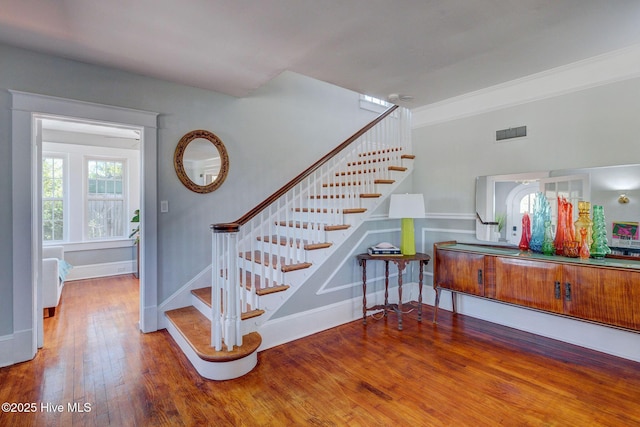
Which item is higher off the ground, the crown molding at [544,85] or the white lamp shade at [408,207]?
the crown molding at [544,85]

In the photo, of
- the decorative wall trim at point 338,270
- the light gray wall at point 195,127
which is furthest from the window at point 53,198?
the decorative wall trim at point 338,270

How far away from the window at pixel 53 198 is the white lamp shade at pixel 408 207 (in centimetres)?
554

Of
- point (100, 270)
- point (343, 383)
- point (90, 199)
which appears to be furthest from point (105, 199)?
point (343, 383)

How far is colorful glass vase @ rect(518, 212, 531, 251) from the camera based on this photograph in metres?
3.18

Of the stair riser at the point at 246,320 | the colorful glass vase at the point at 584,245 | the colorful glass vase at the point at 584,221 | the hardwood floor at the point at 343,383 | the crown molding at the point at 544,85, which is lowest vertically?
the hardwood floor at the point at 343,383

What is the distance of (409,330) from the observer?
10.7ft

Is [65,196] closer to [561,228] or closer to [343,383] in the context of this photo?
[343,383]

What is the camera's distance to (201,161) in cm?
348

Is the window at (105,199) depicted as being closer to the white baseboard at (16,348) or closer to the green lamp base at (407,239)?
the white baseboard at (16,348)

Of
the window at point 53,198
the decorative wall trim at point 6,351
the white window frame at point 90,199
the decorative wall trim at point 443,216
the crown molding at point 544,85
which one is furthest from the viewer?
the white window frame at point 90,199

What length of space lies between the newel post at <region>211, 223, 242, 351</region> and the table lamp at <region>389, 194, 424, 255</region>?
1.80 m

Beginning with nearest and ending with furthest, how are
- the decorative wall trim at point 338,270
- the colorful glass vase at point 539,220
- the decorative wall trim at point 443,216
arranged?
the colorful glass vase at point 539,220, the decorative wall trim at point 338,270, the decorative wall trim at point 443,216

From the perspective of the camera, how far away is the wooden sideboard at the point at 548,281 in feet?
7.71

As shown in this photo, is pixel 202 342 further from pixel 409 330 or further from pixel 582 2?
pixel 582 2
